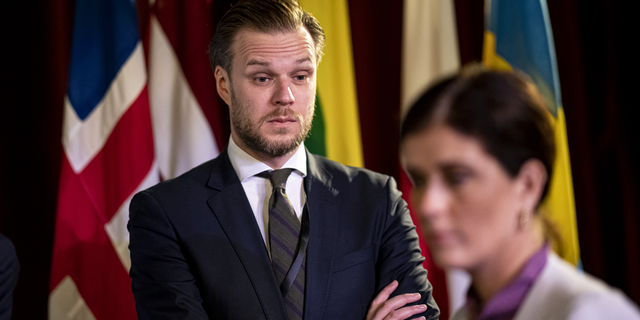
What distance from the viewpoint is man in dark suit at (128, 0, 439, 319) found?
67.4 inches

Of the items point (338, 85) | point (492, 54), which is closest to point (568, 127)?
point (492, 54)

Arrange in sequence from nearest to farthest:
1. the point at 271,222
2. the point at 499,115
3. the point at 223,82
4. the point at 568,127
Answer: the point at 499,115
the point at 271,222
the point at 223,82
the point at 568,127

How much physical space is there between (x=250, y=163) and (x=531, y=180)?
1.23 meters

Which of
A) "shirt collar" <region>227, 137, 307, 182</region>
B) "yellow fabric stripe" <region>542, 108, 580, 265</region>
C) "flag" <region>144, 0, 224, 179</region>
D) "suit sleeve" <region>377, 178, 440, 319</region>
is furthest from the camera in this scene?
"flag" <region>144, 0, 224, 179</region>

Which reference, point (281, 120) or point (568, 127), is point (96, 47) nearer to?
point (281, 120)

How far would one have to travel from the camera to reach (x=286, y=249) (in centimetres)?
178

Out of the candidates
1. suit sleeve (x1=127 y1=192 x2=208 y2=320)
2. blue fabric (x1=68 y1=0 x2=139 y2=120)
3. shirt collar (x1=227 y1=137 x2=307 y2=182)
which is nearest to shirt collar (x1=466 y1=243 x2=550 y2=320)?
suit sleeve (x1=127 y1=192 x2=208 y2=320)

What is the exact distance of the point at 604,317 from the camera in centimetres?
69

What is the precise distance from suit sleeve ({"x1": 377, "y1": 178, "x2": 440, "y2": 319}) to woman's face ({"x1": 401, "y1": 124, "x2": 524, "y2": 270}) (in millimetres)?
999

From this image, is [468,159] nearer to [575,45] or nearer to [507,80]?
[507,80]

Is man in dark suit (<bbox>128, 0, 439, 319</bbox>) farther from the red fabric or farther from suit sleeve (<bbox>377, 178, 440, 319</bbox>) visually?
the red fabric

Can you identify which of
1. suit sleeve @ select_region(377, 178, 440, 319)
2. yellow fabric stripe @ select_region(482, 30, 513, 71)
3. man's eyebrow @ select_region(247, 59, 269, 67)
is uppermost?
man's eyebrow @ select_region(247, 59, 269, 67)

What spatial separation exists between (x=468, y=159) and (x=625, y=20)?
102 inches

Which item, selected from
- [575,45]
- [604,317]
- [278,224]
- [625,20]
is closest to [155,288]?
[278,224]
